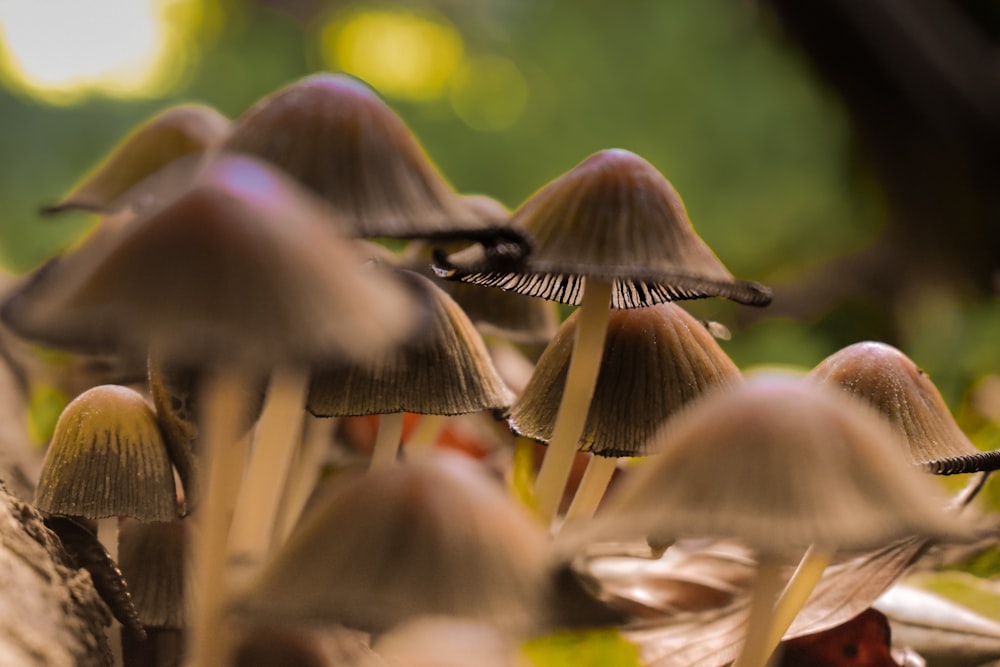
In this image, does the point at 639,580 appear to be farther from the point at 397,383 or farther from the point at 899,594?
the point at 397,383

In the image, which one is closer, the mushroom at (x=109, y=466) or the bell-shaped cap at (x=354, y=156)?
the bell-shaped cap at (x=354, y=156)

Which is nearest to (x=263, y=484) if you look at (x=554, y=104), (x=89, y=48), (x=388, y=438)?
(x=388, y=438)

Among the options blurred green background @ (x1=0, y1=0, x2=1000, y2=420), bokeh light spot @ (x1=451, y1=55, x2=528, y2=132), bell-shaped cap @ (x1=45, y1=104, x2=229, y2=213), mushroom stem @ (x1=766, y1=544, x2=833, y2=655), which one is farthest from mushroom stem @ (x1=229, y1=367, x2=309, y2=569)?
bokeh light spot @ (x1=451, y1=55, x2=528, y2=132)

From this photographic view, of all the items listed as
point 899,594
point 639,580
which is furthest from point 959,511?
point 639,580

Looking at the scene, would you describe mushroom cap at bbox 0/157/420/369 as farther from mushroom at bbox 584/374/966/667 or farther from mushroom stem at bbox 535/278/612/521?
mushroom stem at bbox 535/278/612/521

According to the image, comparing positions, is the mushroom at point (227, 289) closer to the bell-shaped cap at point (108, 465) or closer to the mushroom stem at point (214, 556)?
the mushroom stem at point (214, 556)

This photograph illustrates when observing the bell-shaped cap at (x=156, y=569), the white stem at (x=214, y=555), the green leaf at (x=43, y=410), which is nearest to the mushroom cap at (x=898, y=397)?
the white stem at (x=214, y=555)
